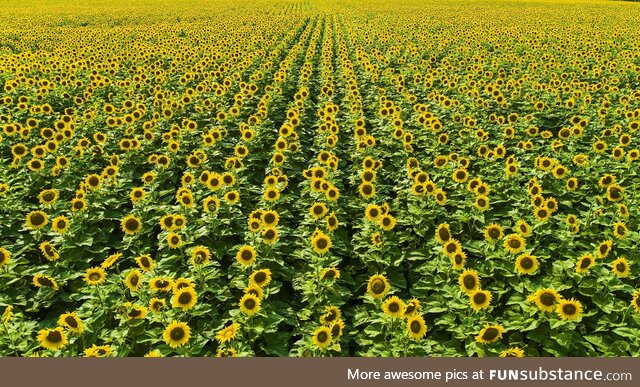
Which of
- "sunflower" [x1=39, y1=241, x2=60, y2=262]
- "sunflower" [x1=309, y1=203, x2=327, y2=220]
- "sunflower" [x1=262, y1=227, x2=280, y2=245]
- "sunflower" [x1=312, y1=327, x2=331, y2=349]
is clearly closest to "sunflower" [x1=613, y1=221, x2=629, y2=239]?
"sunflower" [x1=309, y1=203, x2=327, y2=220]

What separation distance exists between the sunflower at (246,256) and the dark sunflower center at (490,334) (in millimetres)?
2767

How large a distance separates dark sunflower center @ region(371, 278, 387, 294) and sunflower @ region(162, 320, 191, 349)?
206 cm

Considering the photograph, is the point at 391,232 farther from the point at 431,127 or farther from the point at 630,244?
the point at 431,127

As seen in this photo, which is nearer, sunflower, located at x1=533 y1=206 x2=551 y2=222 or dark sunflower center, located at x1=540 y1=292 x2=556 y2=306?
dark sunflower center, located at x1=540 y1=292 x2=556 y2=306

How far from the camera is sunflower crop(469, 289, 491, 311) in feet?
15.0

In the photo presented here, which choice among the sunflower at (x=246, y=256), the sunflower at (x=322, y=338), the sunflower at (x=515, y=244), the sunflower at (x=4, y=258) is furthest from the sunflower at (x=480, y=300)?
the sunflower at (x=4, y=258)

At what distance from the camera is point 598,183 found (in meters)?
7.17

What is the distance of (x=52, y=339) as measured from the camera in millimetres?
4195

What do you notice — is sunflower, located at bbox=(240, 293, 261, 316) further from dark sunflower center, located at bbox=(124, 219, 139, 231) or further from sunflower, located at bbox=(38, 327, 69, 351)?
dark sunflower center, located at bbox=(124, 219, 139, 231)

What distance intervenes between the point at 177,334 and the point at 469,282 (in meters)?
3.18

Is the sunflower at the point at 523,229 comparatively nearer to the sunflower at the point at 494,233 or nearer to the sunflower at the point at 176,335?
the sunflower at the point at 494,233

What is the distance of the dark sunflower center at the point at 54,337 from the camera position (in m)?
4.20

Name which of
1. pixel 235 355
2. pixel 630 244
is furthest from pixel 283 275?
pixel 630 244

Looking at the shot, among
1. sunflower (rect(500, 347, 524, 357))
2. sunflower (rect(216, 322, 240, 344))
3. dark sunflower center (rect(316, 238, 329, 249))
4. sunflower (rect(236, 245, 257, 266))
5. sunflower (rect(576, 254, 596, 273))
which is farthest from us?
dark sunflower center (rect(316, 238, 329, 249))
